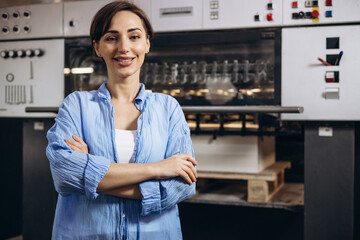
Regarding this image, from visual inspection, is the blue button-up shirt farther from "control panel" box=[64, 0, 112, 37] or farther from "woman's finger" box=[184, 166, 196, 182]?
"control panel" box=[64, 0, 112, 37]

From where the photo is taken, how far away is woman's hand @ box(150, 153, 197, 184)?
1.36 metres

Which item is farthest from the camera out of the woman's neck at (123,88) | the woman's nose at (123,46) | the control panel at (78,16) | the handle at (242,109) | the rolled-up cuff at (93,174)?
the control panel at (78,16)

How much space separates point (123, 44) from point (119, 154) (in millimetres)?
419

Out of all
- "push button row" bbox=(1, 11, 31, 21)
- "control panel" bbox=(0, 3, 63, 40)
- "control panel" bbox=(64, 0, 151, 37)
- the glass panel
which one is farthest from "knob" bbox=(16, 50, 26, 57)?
the glass panel

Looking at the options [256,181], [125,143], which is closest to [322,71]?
[256,181]

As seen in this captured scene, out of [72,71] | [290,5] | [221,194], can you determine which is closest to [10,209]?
[72,71]

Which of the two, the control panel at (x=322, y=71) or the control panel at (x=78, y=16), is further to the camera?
the control panel at (x=78, y=16)

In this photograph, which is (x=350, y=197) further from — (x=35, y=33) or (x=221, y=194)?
(x=35, y=33)

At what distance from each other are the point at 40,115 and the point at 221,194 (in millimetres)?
1529

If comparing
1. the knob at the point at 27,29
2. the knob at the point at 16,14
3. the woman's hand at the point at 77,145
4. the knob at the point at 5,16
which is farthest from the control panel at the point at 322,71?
the knob at the point at 5,16

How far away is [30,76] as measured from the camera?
9.82 feet

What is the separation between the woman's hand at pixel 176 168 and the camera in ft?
4.45

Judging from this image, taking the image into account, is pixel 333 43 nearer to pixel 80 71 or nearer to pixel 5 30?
pixel 80 71

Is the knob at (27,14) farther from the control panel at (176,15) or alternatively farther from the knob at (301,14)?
the knob at (301,14)
